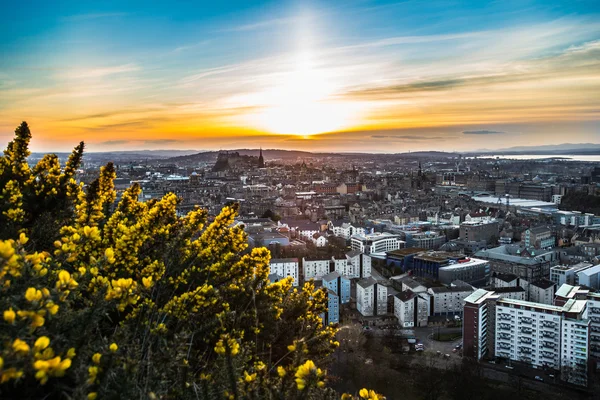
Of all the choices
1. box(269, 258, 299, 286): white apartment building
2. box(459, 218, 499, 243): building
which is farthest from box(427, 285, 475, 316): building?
box(459, 218, 499, 243): building

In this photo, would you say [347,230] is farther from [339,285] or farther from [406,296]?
[406,296]

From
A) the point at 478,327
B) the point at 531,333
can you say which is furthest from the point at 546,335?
the point at 478,327

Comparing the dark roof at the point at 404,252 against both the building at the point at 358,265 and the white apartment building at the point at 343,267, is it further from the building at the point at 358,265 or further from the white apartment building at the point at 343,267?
the white apartment building at the point at 343,267

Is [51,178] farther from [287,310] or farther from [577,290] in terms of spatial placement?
[577,290]

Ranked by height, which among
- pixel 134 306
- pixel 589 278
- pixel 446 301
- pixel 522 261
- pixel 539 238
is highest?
pixel 134 306

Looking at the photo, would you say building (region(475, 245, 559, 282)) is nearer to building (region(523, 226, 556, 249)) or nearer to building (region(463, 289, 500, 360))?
building (region(523, 226, 556, 249))

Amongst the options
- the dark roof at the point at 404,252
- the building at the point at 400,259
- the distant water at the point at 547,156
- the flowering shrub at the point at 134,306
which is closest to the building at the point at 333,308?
the building at the point at 400,259

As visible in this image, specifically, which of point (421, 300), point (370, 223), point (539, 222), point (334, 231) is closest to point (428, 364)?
point (421, 300)
